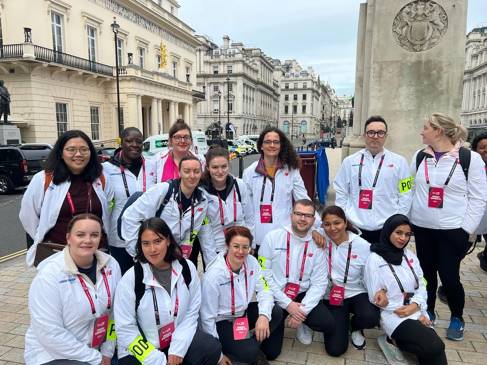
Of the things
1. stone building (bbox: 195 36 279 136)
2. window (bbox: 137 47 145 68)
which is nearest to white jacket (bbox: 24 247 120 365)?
window (bbox: 137 47 145 68)

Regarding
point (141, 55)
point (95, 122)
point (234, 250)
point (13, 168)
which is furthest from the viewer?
point (141, 55)

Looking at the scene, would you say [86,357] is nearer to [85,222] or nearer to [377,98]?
[85,222]

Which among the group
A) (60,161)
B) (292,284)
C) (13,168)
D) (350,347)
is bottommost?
(350,347)

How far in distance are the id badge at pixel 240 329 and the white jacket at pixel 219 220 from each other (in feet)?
2.19

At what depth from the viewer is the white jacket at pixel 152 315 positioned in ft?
9.41

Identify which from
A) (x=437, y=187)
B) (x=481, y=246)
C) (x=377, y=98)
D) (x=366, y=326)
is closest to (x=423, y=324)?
(x=366, y=326)

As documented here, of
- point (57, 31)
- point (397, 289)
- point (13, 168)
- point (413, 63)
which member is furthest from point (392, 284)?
point (57, 31)

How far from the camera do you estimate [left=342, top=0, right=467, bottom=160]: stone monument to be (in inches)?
260

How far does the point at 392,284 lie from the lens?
354 cm

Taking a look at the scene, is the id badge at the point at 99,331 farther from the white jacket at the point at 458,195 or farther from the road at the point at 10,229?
the road at the point at 10,229

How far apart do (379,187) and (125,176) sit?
105 inches

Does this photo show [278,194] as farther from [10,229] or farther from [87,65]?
[87,65]

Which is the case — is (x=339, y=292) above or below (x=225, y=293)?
below

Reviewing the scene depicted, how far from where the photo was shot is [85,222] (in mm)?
2764
